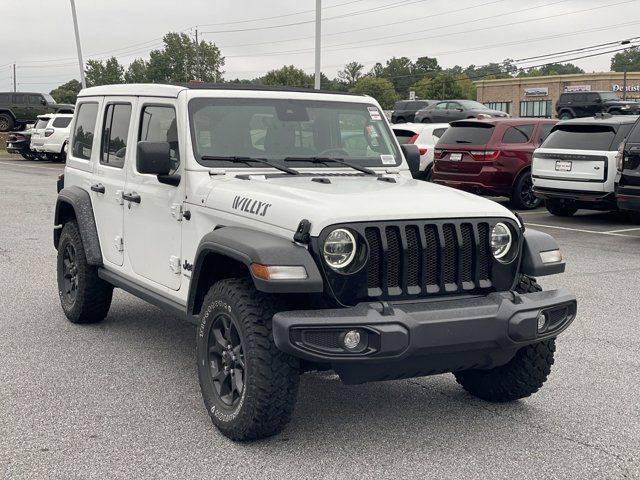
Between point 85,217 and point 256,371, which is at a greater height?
point 85,217

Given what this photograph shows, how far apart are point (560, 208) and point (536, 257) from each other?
11.2 metres

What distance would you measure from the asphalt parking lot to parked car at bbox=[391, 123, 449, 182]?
11253 mm

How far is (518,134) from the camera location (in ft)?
54.0

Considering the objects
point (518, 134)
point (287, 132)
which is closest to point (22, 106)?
point (518, 134)

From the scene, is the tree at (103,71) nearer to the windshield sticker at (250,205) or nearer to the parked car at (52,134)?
the parked car at (52,134)

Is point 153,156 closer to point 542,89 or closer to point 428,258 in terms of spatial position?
point 428,258

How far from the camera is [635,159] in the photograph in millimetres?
11945

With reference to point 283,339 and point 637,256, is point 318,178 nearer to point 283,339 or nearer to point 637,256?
point 283,339

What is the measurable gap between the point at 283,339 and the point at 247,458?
712mm

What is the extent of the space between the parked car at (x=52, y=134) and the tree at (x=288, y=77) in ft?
189

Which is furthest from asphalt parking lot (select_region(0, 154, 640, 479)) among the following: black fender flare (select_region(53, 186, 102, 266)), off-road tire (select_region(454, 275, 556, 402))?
black fender flare (select_region(53, 186, 102, 266))

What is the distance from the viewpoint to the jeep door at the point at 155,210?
552 cm

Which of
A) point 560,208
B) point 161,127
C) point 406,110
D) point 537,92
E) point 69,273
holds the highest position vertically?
point 537,92

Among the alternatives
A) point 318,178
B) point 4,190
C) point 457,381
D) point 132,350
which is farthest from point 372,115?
point 4,190
